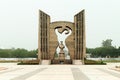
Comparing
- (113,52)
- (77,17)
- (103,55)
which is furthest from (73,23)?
(103,55)

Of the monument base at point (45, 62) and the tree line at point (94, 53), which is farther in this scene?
the tree line at point (94, 53)

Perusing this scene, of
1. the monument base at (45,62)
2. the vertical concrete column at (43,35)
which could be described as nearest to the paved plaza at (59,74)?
the monument base at (45,62)

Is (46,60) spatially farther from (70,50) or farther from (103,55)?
(103,55)

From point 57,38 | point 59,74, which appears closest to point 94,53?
point 57,38

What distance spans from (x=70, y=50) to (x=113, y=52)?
5931cm

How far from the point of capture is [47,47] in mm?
54062

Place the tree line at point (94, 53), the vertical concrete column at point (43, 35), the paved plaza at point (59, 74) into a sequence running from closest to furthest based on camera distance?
1. the paved plaza at point (59, 74)
2. the vertical concrete column at point (43, 35)
3. the tree line at point (94, 53)

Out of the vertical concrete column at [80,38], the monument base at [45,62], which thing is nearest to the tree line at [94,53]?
the vertical concrete column at [80,38]

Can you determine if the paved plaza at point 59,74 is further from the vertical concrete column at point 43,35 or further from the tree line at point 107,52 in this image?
the tree line at point 107,52

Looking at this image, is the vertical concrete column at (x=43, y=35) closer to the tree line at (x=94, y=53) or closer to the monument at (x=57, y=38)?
the monument at (x=57, y=38)

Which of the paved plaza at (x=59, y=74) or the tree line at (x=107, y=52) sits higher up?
the tree line at (x=107, y=52)

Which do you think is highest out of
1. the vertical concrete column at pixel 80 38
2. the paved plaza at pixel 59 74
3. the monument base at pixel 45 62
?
the vertical concrete column at pixel 80 38

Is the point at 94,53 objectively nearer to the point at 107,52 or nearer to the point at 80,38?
the point at 107,52

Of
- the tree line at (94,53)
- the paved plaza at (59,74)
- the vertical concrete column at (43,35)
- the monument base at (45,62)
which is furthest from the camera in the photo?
the tree line at (94,53)
